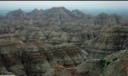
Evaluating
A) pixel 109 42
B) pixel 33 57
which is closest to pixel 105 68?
pixel 33 57

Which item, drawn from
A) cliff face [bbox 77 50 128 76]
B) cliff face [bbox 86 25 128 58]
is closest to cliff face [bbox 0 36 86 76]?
cliff face [bbox 86 25 128 58]

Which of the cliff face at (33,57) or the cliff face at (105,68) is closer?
the cliff face at (105,68)

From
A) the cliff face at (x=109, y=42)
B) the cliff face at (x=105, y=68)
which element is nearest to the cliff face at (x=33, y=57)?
the cliff face at (x=109, y=42)

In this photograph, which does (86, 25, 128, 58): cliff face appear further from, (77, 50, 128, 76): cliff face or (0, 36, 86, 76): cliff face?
(77, 50, 128, 76): cliff face

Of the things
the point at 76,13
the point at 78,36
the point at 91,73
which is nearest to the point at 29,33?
the point at 78,36

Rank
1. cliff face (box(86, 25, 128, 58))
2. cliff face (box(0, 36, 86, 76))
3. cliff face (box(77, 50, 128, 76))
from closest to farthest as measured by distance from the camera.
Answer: cliff face (box(77, 50, 128, 76)), cliff face (box(0, 36, 86, 76)), cliff face (box(86, 25, 128, 58))

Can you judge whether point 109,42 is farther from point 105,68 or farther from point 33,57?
point 105,68

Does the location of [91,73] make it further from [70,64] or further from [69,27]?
[69,27]

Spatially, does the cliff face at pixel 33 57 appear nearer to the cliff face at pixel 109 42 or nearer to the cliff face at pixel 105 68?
the cliff face at pixel 109 42
